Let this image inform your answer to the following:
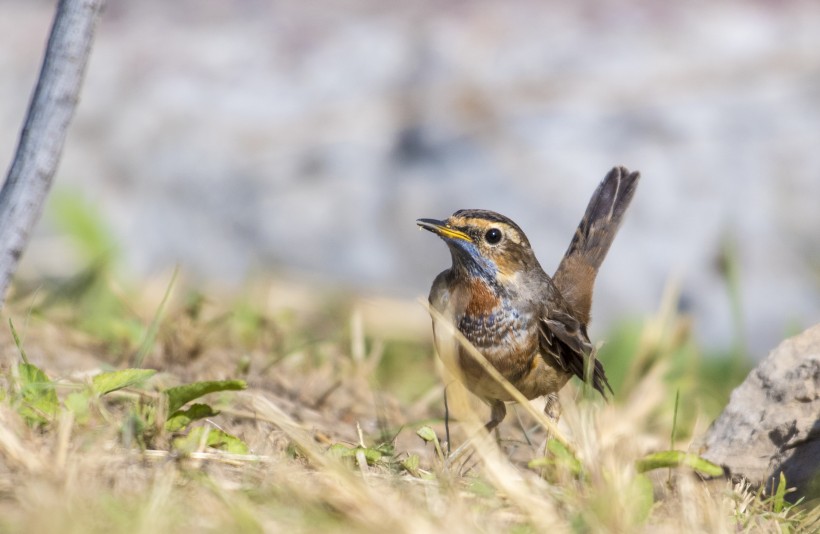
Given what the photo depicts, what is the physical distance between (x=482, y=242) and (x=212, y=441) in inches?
61.5

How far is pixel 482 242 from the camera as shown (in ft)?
14.5

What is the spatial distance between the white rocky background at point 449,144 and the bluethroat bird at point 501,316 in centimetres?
320

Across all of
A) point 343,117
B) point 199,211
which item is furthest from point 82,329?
point 343,117

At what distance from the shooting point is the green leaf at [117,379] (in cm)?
349

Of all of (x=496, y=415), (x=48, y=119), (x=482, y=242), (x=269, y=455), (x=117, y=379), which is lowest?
(x=496, y=415)

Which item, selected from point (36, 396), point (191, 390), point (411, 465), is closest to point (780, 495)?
point (411, 465)

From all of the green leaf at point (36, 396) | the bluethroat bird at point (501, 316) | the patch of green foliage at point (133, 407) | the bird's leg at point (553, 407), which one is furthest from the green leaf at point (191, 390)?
the bird's leg at point (553, 407)

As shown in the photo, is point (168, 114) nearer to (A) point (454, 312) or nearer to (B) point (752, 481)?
(A) point (454, 312)

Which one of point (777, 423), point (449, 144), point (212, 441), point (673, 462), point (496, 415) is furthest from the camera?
point (449, 144)

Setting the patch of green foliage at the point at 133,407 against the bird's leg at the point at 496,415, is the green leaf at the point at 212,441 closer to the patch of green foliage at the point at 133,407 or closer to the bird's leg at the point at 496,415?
the patch of green foliage at the point at 133,407

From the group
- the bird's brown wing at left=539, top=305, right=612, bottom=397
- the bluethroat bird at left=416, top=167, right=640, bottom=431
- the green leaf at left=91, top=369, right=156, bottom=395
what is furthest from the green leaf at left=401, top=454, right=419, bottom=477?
the bird's brown wing at left=539, top=305, right=612, bottom=397

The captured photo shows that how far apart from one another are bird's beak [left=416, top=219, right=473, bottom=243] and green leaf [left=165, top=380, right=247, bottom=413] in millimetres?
1213

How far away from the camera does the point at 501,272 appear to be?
445 cm

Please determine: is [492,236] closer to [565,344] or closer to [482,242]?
[482,242]
